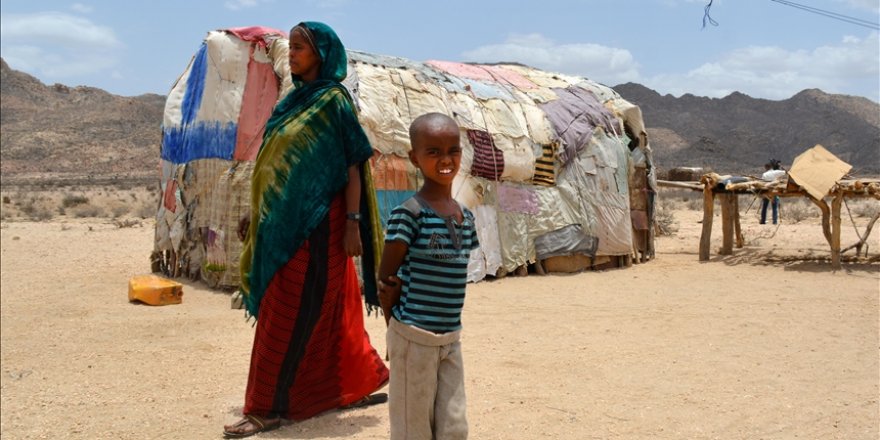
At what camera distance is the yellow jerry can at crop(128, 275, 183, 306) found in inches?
292

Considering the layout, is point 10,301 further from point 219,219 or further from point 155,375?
point 155,375

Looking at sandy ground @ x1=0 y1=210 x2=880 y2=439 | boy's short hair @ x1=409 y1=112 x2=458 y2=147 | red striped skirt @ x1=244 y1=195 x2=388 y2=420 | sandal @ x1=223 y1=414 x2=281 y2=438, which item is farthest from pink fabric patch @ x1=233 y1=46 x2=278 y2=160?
boy's short hair @ x1=409 y1=112 x2=458 y2=147

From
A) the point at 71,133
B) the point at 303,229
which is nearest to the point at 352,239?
the point at 303,229

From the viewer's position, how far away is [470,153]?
29.8 ft

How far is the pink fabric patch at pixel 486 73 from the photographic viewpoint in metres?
10.2

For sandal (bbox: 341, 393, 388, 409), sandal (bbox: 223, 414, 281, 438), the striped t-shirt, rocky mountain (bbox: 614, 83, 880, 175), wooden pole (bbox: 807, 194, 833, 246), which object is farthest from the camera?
rocky mountain (bbox: 614, 83, 880, 175)

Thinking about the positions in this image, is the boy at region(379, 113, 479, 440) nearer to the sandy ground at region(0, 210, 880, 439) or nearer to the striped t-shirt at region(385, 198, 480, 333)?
the striped t-shirt at region(385, 198, 480, 333)

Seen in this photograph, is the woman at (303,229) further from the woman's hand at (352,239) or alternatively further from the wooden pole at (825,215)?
the wooden pole at (825,215)

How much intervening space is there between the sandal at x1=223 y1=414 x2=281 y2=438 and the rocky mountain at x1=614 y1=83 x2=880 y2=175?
44.8 m

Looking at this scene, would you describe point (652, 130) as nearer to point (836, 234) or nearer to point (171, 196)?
point (836, 234)

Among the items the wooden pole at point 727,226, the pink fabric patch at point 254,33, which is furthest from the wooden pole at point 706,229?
the pink fabric patch at point 254,33

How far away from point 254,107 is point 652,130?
184 ft

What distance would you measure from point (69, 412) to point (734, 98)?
71.3m

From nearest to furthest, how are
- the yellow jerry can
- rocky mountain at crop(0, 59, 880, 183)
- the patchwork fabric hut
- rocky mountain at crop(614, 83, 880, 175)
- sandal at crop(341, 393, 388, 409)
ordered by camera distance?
sandal at crop(341, 393, 388, 409)
the yellow jerry can
the patchwork fabric hut
rocky mountain at crop(0, 59, 880, 183)
rocky mountain at crop(614, 83, 880, 175)
